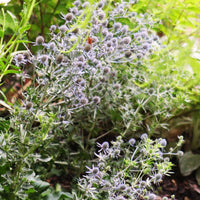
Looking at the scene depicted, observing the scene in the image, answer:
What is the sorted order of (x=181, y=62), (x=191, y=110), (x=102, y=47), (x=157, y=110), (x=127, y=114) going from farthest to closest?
(x=191, y=110) < (x=157, y=110) < (x=127, y=114) < (x=102, y=47) < (x=181, y=62)

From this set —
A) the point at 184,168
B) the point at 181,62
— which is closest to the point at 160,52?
the point at 181,62

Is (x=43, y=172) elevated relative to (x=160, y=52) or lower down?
lower down

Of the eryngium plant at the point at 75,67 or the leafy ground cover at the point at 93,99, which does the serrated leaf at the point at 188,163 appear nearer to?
the leafy ground cover at the point at 93,99

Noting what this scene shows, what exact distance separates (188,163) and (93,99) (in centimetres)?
81

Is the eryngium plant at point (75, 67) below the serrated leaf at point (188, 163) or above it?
above

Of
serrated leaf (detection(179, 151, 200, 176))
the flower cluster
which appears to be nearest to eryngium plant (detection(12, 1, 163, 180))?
the flower cluster

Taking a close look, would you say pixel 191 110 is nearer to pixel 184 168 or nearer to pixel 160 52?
pixel 184 168

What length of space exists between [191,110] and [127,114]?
606 millimetres

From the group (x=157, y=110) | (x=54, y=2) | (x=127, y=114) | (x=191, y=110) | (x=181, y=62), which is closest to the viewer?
(x=181, y=62)

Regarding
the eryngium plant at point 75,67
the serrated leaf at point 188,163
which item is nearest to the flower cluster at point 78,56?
the eryngium plant at point 75,67

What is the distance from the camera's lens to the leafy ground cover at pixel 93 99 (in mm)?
963

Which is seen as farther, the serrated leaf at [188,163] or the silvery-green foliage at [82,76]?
the serrated leaf at [188,163]

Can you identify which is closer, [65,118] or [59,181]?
[65,118]

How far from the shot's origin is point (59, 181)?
1502 mm
